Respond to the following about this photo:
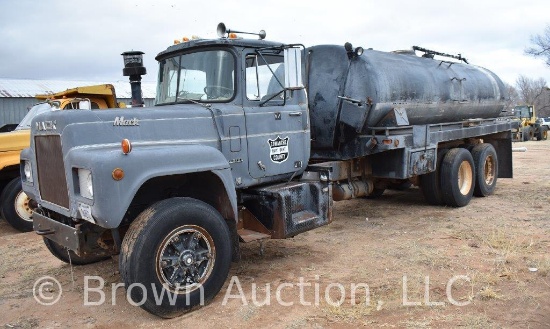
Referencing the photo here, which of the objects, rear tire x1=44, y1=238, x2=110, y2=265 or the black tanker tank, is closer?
rear tire x1=44, y1=238, x2=110, y2=265

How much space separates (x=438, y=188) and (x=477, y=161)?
4.21ft

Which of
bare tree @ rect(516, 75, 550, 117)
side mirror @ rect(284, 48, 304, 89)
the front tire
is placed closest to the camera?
side mirror @ rect(284, 48, 304, 89)

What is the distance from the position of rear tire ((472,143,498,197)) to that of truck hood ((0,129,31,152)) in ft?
25.7

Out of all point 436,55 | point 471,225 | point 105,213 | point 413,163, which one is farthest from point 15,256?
point 436,55

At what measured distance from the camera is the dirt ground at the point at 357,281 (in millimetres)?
4234

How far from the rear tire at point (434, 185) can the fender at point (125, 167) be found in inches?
201

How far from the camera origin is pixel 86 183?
4004 mm

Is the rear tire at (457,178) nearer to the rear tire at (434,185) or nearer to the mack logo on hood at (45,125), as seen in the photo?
the rear tire at (434,185)

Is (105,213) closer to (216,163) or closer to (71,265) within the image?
(216,163)

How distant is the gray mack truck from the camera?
13.5 ft

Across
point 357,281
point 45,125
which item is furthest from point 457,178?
point 45,125

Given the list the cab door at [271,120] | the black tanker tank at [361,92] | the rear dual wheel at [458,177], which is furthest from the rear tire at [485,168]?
the cab door at [271,120]

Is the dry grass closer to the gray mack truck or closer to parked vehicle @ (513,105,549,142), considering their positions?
the gray mack truck

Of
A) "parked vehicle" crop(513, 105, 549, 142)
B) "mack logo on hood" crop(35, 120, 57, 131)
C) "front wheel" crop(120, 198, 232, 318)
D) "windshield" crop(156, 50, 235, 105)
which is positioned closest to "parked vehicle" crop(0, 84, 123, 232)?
"windshield" crop(156, 50, 235, 105)
